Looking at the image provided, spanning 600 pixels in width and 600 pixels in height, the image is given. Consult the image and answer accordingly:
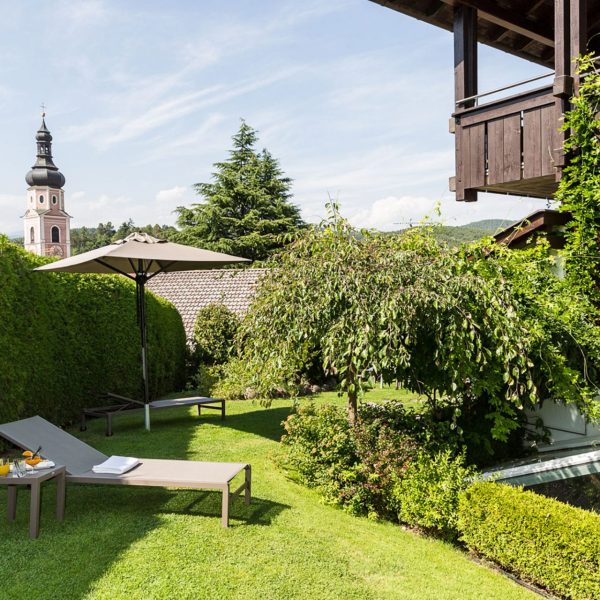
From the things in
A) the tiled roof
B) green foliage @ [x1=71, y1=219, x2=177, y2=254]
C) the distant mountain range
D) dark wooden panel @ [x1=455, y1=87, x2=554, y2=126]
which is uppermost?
green foliage @ [x1=71, y1=219, x2=177, y2=254]

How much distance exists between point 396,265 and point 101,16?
7.80 m

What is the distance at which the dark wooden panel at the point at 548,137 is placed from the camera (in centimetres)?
699

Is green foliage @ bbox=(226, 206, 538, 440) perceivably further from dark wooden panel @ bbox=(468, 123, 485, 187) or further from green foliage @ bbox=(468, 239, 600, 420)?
dark wooden panel @ bbox=(468, 123, 485, 187)

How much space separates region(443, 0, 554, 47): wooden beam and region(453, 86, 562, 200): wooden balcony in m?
1.46

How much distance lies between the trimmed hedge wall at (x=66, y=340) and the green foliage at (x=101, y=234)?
234 ft

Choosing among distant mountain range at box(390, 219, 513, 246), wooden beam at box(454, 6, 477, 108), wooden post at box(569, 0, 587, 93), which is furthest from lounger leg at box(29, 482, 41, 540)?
wooden post at box(569, 0, 587, 93)

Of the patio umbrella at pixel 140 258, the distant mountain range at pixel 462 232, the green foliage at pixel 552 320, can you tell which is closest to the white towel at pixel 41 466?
the patio umbrella at pixel 140 258

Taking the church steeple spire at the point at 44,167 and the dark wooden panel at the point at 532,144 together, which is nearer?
the dark wooden panel at the point at 532,144

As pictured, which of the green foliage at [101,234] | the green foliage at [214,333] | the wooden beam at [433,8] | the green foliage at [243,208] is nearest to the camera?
the wooden beam at [433,8]

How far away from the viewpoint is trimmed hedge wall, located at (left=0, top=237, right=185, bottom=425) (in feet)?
25.2

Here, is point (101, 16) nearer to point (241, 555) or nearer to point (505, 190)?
point (505, 190)

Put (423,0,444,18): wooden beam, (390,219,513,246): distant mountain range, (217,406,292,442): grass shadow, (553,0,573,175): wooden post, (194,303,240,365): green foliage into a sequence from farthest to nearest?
(194,303,240,365): green foliage
(217,406,292,442): grass shadow
(423,0,444,18): wooden beam
(390,219,513,246): distant mountain range
(553,0,573,175): wooden post

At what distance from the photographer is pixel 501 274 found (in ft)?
21.7

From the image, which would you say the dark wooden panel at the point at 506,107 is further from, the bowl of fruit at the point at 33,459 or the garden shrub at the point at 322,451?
the bowl of fruit at the point at 33,459
